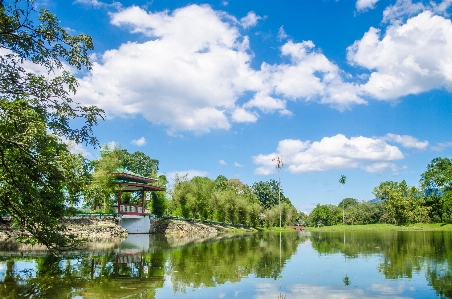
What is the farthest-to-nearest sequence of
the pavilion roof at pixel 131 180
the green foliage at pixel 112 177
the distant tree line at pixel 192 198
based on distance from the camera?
the distant tree line at pixel 192 198 < the pavilion roof at pixel 131 180 < the green foliage at pixel 112 177

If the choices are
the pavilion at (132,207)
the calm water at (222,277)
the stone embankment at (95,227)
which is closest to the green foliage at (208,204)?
the pavilion at (132,207)

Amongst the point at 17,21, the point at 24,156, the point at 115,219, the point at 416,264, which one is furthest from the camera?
the point at 115,219

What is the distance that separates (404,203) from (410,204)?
2.78 meters

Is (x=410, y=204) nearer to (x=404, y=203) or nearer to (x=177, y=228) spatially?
(x=404, y=203)

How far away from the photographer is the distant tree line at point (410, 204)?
61406 millimetres

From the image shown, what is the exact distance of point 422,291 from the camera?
885 cm

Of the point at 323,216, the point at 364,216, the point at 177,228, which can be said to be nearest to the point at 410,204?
the point at 364,216

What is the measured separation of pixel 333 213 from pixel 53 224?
277ft

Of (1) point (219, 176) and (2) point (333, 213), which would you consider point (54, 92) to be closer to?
(1) point (219, 176)

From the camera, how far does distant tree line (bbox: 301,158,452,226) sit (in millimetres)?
61406

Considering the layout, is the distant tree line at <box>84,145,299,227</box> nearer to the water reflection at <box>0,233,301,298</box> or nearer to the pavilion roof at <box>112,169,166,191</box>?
the pavilion roof at <box>112,169,166,191</box>

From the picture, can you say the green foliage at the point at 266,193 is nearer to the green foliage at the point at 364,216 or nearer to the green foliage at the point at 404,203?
the green foliage at the point at 364,216

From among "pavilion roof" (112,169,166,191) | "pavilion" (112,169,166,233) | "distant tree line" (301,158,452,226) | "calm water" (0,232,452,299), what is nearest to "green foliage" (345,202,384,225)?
"distant tree line" (301,158,452,226)

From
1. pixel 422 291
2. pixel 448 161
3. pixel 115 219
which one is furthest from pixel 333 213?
pixel 422 291
